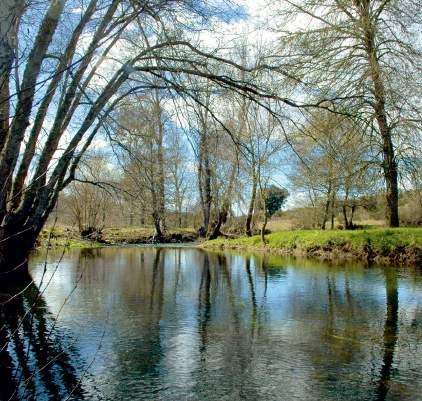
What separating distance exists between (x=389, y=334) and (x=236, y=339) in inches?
90.1

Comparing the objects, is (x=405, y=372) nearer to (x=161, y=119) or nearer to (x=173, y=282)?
(x=161, y=119)

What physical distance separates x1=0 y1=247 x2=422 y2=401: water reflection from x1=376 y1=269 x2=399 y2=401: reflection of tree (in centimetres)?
2

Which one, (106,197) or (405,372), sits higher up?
(106,197)

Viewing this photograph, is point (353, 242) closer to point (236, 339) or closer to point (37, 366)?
point (236, 339)

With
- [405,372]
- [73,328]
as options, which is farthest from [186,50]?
[405,372]

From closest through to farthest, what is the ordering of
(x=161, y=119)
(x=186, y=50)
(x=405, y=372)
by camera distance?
(x=405, y=372) < (x=186, y=50) < (x=161, y=119)

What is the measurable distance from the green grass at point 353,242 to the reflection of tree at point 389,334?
510 cm

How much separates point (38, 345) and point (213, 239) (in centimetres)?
2712

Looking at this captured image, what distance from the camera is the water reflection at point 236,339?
17.6 ft

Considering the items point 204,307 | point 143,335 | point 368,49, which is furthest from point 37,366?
point 368,49

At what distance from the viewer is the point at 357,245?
1978cm

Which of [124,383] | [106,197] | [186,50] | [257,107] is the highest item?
[186,50]

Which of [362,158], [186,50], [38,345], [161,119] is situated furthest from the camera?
[362,158]

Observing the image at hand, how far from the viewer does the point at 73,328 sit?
7.86 metres
